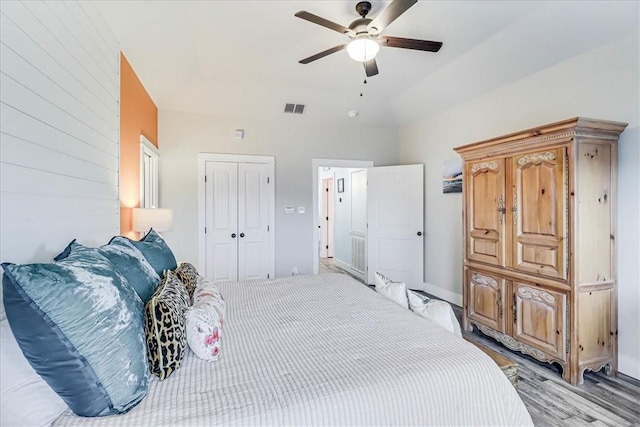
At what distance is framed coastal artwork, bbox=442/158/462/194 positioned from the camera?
423 cm

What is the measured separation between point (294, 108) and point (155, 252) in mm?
3318

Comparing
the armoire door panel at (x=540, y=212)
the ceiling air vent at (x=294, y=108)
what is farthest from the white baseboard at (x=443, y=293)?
the ceiling air vent at (x=294, y=108)

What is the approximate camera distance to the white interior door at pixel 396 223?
4.92 meters

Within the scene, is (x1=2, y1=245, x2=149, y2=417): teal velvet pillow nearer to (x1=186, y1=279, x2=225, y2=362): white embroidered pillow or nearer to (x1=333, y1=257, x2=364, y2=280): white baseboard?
(x1=186, y1=279, x2=225, y2=362): white embroidered pillow

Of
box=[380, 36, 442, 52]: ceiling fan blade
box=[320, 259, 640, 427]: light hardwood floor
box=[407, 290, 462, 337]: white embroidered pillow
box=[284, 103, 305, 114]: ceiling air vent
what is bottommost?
box=[320, 259, 640, 427]: light hardwood floor

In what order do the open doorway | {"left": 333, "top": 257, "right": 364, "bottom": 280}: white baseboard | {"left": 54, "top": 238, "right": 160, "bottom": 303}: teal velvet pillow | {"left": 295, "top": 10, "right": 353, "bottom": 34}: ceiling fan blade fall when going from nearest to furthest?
{"left": 54, "top": 238, "right": 160, "bottom": 303}: teal velvet pillow < {"left": 295, "top": 10, "right": 353, "bottom": 34}: ceiling fan blade < the open doorway < {"left": 333, "top": 257, "right": 364, "bottom": 280}: white baseboard

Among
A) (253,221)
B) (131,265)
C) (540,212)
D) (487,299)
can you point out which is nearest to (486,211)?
(540,212)

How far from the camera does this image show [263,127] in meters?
4.86

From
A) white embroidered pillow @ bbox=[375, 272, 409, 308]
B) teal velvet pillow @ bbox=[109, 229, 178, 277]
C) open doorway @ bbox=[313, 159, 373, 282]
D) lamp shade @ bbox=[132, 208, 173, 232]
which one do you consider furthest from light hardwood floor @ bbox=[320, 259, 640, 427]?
lamp shade @ bbox=[132, 208, 173, 232]

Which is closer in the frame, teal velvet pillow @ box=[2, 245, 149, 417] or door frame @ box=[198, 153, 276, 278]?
teal velvet pillow @ box=[2, 245, 149, 417]

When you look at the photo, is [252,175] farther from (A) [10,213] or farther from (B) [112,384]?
(B) [112,384]

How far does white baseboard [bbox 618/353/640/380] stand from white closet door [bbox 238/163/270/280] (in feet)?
13.1

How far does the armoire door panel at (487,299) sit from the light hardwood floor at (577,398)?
0.41m

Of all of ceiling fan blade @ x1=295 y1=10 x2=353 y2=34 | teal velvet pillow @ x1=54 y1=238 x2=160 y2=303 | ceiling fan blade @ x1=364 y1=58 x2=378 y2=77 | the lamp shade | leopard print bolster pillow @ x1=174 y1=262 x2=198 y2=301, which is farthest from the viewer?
the lamp shade
